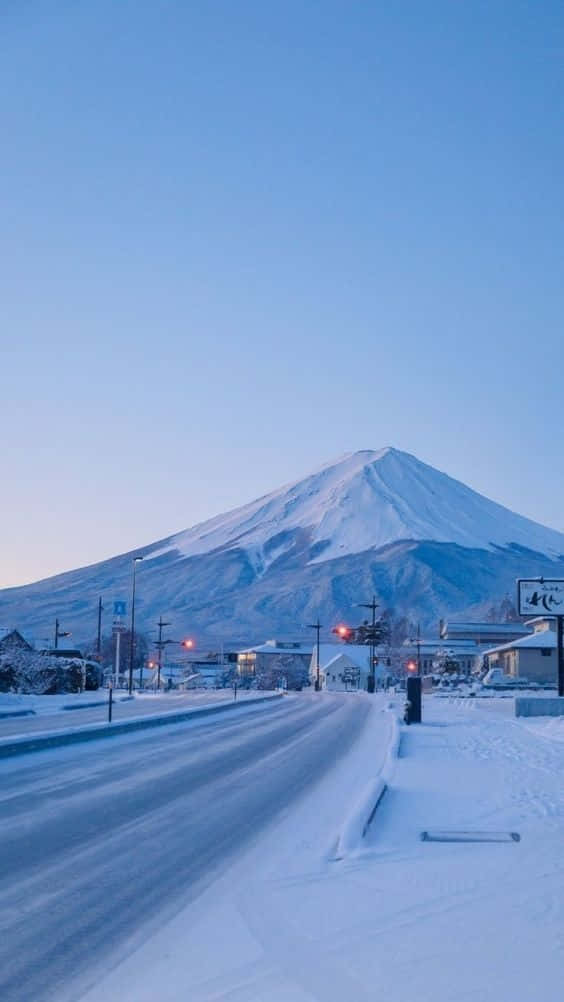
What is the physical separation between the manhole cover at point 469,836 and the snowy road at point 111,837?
175cm

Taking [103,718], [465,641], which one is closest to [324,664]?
[465,641]

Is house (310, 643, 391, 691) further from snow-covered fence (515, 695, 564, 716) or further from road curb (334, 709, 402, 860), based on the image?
road curb (334, 709, 402, 860)

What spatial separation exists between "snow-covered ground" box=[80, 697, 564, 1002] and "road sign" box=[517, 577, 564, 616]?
1377 inches

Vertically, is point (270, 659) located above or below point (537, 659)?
below

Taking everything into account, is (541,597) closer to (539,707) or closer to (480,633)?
(539,707)

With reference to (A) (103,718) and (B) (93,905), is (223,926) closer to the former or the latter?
(B) (93,905)

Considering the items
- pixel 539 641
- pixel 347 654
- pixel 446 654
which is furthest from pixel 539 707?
pixel 347 654

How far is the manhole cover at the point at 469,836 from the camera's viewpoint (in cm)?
1018

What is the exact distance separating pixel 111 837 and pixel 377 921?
13.0ft

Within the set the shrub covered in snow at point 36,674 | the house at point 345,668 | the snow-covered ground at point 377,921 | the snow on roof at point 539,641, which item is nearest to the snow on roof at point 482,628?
the house at point 345,668

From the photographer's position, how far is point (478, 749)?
2261cm

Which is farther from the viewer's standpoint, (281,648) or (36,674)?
(281,648)

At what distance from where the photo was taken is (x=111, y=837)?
33.9ft

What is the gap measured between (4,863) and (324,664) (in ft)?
402
